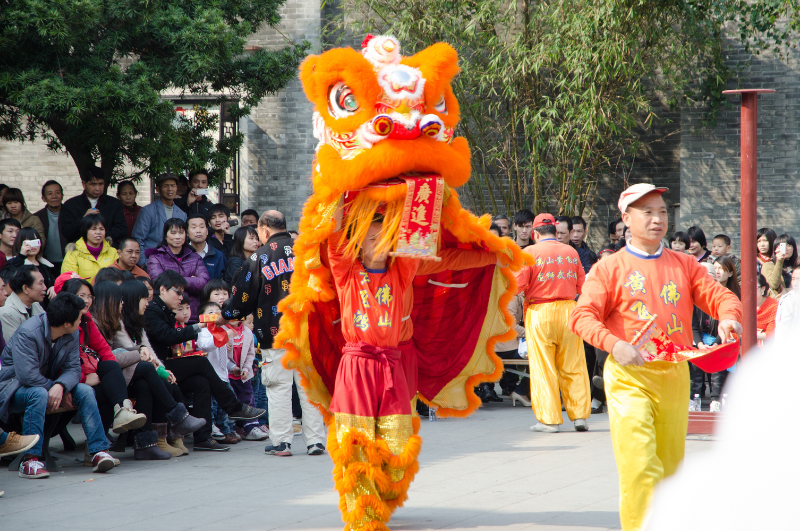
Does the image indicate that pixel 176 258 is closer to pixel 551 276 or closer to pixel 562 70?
pixel 551 276

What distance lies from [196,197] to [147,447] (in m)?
3.46

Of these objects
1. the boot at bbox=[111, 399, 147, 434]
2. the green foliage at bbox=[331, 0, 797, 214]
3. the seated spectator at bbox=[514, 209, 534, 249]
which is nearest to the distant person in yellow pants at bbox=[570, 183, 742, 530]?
the boot at bbox=[111, 399, 147, 434]

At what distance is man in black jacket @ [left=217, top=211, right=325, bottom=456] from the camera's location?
594 centimetres

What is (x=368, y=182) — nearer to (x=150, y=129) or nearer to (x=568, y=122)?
(x=150, y=129)

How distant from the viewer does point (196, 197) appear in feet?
28.2

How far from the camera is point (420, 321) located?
4523 millimetres

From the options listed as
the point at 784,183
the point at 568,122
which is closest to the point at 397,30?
the point at 568,122

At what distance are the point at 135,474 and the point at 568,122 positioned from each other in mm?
7161

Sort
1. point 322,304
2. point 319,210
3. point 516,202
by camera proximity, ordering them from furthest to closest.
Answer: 1. point 516,202
2. point 322,304
3. point 319,210

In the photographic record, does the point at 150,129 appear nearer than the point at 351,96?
No

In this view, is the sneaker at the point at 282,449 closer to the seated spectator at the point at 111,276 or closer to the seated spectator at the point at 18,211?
the seated spectator at the point at 111,276

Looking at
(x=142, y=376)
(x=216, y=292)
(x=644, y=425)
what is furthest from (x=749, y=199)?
(x=142, y=376)

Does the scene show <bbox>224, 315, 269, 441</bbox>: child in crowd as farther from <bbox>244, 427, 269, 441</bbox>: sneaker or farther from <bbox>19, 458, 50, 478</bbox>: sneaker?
<bbox>19, 458, 50, 478</bbox>: sneaker

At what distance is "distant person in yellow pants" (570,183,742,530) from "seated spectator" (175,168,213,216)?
5614 mm
